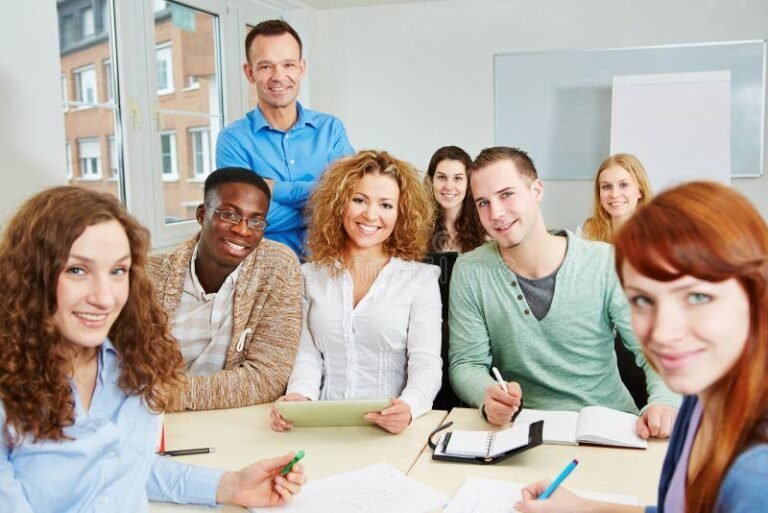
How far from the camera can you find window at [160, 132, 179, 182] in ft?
12.3

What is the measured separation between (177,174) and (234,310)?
2.20 metres

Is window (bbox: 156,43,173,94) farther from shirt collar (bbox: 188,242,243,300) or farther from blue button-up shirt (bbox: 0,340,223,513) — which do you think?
blue button-up shirt (bbox: 0,340,223,513)

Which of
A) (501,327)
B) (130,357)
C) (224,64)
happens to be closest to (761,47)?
(224,64)

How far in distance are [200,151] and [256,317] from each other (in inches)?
96.3

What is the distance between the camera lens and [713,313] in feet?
2.69

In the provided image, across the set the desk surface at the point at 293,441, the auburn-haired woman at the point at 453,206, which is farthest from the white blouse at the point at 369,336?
the auburn-haired woman at the point at 453,206

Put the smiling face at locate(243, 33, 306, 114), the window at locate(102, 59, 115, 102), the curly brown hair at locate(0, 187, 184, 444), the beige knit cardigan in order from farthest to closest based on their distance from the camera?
the window at locate(102, 59, 115, 102), the smiling face at locate(243, 33, 306, 114), the beige knit cardigan, the curly brown hair at locate(0, 187, 184, 444)

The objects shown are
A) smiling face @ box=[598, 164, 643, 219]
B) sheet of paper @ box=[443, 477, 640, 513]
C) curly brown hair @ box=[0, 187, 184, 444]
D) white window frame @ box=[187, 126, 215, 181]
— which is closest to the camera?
curly brown hair @ box=[0, 187, 184, 444]

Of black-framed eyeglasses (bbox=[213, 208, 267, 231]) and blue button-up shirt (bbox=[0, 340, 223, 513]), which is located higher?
black-framed eyeglasses (bbox=[213, 208, 267, 231])

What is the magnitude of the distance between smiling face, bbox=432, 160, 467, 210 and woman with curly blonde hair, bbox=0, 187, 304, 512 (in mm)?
2629

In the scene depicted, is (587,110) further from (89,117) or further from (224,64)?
(89,117)

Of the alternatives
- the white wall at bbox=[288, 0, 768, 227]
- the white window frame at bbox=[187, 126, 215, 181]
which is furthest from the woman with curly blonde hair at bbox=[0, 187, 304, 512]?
the white wall at bbox=[288, 0, 768, 227]

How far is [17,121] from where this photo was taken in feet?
8.00

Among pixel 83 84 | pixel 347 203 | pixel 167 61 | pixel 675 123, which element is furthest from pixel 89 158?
pixel 675 123
